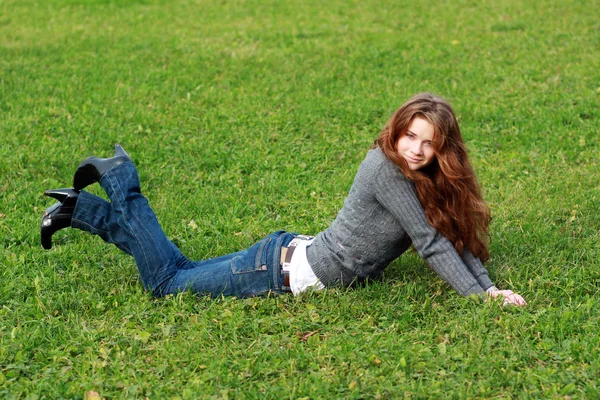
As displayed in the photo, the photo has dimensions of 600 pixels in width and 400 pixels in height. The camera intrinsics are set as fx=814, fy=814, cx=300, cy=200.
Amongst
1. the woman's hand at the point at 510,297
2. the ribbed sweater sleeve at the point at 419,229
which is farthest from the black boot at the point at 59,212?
the woman's hand at the point at 510,297

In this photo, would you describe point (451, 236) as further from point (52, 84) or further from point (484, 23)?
point (484, 23)

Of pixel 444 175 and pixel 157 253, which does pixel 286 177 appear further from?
pixel 444 175

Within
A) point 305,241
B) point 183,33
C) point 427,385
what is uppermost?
point 183,33

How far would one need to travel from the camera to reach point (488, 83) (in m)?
7.87

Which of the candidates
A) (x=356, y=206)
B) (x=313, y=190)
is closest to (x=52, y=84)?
(x=313, y=190)

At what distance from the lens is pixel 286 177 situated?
602cm

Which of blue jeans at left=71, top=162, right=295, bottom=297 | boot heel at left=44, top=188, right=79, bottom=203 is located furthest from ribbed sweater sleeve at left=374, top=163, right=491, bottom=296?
boot heel at left=44, top=188, right=79, bottom=203

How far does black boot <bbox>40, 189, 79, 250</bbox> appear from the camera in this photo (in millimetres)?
4340

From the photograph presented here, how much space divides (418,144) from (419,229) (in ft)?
1.35

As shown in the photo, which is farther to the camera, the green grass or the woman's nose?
the woman's nose

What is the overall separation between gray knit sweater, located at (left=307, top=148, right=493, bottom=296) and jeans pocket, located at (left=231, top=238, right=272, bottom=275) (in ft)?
0.76

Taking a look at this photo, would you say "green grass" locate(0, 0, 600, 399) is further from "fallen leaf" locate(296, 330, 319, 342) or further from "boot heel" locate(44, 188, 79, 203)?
"boot heel" locate(44, 188, 79, 203)

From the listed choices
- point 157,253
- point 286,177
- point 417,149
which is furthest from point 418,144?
point 286,177

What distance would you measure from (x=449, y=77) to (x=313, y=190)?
2.91m
